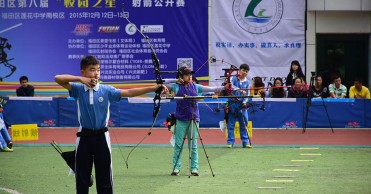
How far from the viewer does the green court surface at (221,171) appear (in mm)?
13938

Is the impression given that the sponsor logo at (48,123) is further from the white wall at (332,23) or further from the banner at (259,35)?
the white wall at (332,23)

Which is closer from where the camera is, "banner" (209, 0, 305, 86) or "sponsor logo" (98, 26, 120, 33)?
"banner" (209, 0, 305, 86)

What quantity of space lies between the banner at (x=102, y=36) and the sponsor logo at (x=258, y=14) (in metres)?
1.10

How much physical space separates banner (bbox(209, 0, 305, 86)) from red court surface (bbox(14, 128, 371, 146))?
3533 mm

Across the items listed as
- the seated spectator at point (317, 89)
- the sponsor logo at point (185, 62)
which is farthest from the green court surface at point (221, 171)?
the sponsor logo at point (185, 62)

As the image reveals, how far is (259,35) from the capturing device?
29.1 meters

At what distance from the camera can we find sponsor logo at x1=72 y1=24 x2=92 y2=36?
97.0ft

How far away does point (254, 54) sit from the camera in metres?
29.1

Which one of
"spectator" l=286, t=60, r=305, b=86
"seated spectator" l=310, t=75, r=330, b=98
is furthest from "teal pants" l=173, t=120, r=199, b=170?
"spectator" l=286, t=60, r=305, b=86

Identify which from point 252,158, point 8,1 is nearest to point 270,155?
point 252,158

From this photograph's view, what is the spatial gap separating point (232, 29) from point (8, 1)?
24.6 feet

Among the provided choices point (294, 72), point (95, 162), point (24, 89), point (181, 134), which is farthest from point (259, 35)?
point (95, 162)

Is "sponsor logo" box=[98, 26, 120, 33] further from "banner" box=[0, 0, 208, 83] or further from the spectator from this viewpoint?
the spectator

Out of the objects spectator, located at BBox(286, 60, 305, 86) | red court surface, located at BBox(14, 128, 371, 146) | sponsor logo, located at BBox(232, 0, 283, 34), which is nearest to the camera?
red court surface, located at BBox(14, 128, 371, 146)
